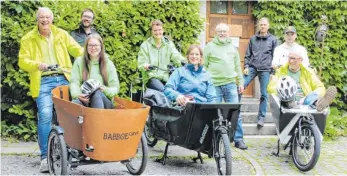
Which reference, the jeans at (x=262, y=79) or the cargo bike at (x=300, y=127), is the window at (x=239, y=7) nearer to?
the jeans at (x=262, y=79)

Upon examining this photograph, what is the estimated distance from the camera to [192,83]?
6023 millimetres

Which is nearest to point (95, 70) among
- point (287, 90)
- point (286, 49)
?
point (287, 90)

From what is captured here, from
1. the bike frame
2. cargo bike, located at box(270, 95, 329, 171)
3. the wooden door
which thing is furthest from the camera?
the wooden door

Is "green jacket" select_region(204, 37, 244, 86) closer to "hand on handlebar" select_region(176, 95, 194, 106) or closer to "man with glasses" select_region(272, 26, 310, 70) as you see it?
"man with glasses" select_region(272, 26, 310, 70)

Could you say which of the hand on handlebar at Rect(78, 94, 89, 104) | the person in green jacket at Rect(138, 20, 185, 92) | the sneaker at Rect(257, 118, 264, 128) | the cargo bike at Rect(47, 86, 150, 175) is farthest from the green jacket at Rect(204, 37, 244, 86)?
the hand on handlebar at Rect(78, 94, 89, 104)

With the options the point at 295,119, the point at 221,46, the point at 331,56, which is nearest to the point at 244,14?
the point at 331,56

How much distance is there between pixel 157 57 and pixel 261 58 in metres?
2.04

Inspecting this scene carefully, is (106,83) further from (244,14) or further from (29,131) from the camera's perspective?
(244,14)

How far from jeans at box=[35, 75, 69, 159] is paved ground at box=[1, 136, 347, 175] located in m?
0.38

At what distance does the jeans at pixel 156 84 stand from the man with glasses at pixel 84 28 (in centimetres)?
111

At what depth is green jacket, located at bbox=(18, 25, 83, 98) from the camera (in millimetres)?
5629

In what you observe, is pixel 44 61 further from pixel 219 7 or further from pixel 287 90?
pixel 219 7

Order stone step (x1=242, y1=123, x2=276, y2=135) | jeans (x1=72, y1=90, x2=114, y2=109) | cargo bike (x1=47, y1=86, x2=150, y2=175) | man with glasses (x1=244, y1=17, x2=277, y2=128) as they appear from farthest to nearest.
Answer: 1. stone step (x1=242, y1=123, x2=276, y2=135)
2. man with glasses (x1=244, y1=17, x2=277, y2=128)
3. jeans (x1=72, y1=90, x2=114, y2=109)
4. cargo bike (x1=47, y1=86, x2=150, y2=175)

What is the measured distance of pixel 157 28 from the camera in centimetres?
692
